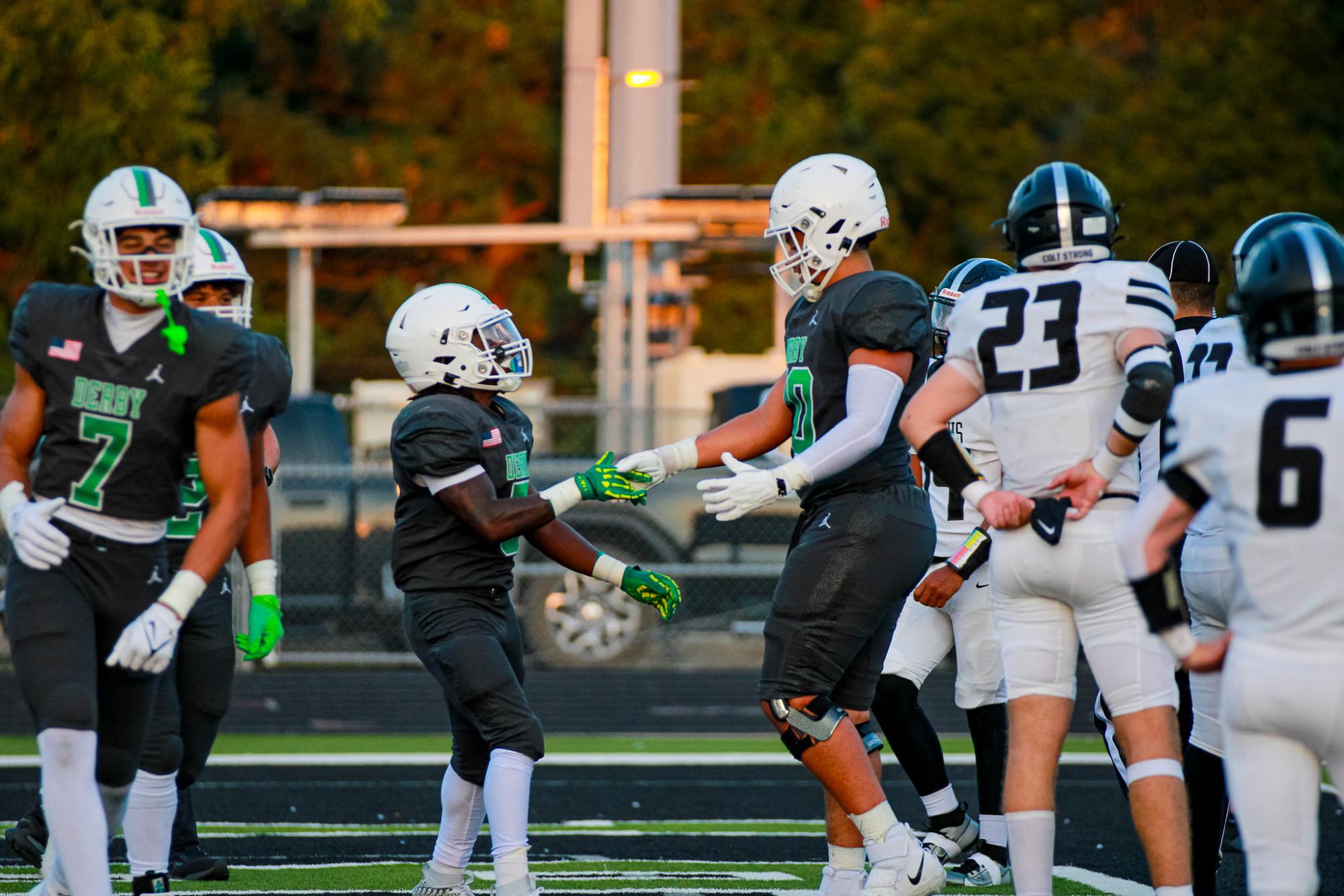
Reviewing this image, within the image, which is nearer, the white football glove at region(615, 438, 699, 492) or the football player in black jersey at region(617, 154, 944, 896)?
the football player in black jersey at region(617, 154, 944, 896)

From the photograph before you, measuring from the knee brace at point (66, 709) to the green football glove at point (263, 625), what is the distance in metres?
0.88

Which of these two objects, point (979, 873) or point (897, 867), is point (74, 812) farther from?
point (979, 873)

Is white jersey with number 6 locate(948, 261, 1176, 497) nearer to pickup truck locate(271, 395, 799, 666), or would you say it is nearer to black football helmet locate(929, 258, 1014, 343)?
black football helmet locate(929, 258, 1014, 343)

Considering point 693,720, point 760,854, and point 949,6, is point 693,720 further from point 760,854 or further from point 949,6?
point 949,6

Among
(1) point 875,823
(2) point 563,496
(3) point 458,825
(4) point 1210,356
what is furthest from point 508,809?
(4) point 1210,356

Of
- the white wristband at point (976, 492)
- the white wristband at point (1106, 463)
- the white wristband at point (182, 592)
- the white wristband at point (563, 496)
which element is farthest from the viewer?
the white wristband at point (563, 496)

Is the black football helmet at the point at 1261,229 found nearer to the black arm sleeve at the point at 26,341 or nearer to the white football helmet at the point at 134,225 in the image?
the white football helmet at the point at 134,225

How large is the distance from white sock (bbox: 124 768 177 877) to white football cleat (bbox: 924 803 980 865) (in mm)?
2516

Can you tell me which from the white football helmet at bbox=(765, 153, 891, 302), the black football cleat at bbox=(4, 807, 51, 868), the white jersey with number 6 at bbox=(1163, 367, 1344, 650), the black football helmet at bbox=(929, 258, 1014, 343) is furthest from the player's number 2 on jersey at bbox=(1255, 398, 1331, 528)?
the black football cleat at bbox=(4, 807, 51, 868)

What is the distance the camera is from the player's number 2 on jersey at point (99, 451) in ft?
15.6

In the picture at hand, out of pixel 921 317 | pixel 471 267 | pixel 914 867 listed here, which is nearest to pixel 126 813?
pixel 914 867

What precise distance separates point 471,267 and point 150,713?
2807cm

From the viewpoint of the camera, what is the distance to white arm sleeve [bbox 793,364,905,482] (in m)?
5.51

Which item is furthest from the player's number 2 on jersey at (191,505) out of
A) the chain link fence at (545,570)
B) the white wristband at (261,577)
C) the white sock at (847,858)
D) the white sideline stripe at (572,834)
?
the chain link fence at (545,570)
